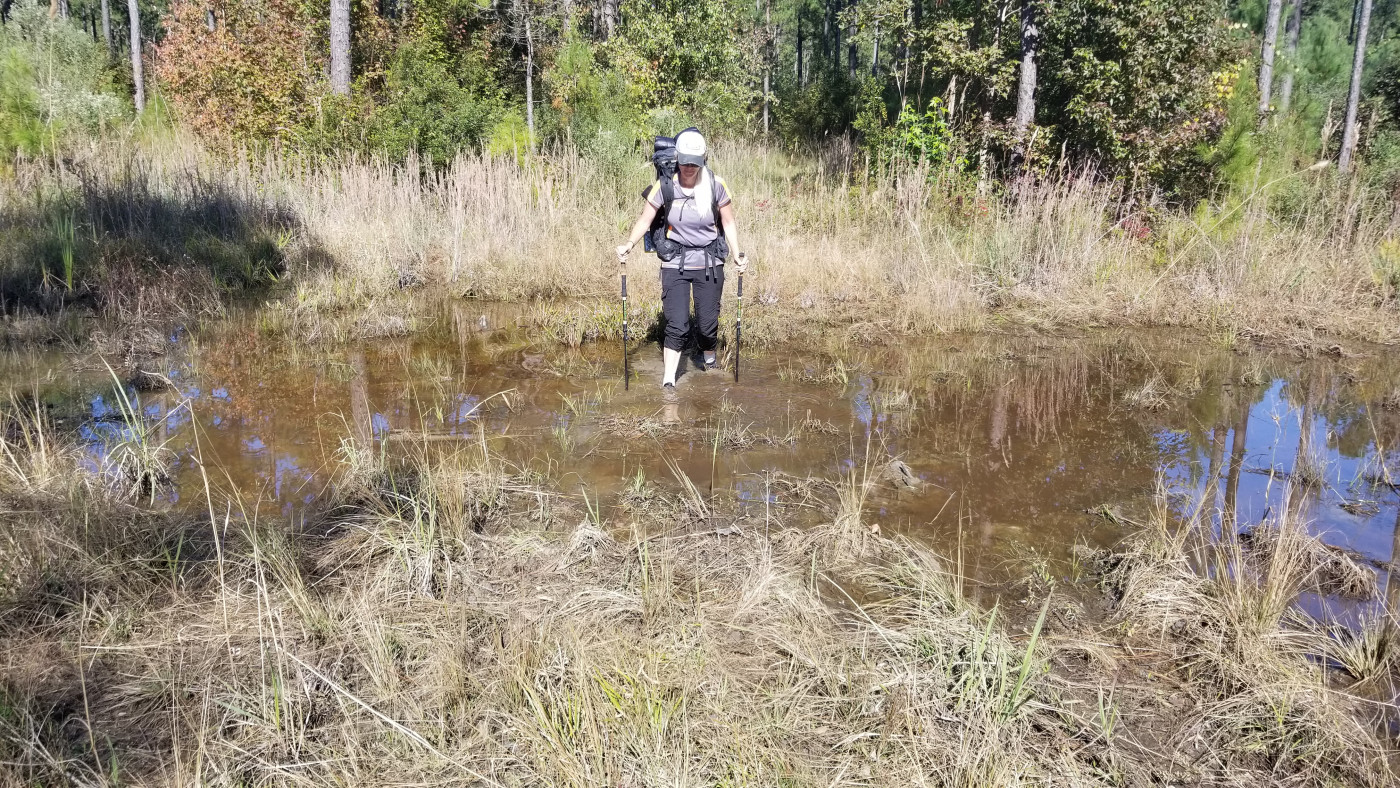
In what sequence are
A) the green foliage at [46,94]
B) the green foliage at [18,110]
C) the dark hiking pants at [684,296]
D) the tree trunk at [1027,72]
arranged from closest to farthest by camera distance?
1. the dark hiking pants at [684,296]
2. the tree trunk at [1027,72]
3. the green foliage at [18,110]
4. the green foliage at [46,94]

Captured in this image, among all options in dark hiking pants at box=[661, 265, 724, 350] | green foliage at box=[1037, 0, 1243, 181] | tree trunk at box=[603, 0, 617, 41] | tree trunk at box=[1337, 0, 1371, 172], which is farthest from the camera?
tree trunk at box=[603, 0, 617, 41]

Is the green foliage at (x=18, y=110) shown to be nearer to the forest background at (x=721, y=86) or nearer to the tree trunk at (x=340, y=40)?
the forest background at (x=721, y=86)

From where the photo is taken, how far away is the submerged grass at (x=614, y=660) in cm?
242

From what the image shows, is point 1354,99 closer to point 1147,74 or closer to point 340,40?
point 1147,74

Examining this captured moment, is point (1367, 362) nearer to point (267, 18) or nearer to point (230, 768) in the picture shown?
point (230, 768)

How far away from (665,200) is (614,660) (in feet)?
11.8

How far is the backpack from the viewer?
216 inches

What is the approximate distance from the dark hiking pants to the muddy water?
483mm

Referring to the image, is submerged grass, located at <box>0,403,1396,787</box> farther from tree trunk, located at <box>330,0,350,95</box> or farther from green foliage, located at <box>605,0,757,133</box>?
tree trunk, located at <box>330,0,350,95</box>

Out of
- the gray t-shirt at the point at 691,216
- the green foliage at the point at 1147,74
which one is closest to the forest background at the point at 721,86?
the green foliage at the point at 1147,74

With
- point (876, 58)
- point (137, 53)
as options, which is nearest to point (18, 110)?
point (137, 53)

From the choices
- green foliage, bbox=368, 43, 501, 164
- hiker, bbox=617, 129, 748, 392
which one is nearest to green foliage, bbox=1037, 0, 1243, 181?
hiker, bbox=617, 129, 748, 392

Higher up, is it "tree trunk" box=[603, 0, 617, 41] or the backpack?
"tree trunk" box=[603, 0, 617, 41]

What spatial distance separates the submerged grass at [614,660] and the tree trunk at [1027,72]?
829cm
